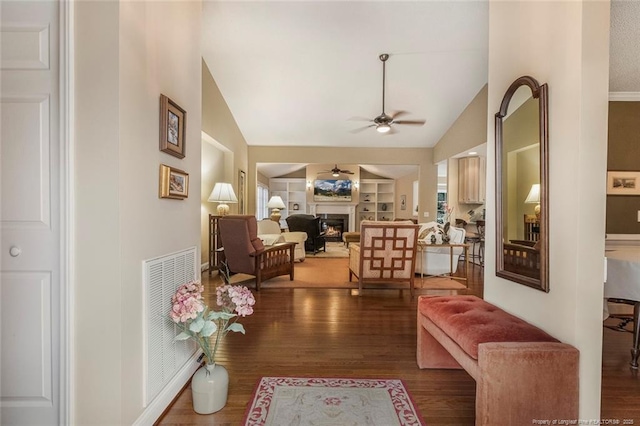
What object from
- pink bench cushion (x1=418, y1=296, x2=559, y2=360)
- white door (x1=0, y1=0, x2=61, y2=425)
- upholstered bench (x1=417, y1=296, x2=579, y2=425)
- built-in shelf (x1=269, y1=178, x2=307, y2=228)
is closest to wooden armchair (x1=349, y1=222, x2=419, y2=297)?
pink bench cushion (x1=418, y1=296, x2=559, y2=360)

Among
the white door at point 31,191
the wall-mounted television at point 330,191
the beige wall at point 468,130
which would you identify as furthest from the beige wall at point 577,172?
the wall-mounted television at point 330,191

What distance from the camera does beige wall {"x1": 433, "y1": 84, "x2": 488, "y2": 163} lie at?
565cm

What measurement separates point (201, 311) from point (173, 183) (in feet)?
2.54

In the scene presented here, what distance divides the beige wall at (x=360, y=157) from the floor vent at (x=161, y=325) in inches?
235

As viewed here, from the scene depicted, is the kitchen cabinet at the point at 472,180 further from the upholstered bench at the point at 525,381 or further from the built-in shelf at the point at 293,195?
the built-in shelf at the point at 293,195

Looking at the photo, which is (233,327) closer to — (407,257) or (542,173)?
(542,173)

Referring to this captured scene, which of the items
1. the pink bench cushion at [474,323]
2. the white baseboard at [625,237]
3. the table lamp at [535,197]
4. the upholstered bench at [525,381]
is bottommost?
the upholstered bench at [525,381]

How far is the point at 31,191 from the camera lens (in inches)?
53.9

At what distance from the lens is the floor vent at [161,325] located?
1.57 metres

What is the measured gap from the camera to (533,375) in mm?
1394

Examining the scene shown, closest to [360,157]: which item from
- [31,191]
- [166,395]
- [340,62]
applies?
[340,62]

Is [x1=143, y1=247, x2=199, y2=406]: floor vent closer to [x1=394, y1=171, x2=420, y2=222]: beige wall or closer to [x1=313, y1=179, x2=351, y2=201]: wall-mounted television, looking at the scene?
[x1=313, y1=179, x2=351, y2=201]: wall-mounted television

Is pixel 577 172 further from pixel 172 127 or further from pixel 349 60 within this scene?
pixel 349 60

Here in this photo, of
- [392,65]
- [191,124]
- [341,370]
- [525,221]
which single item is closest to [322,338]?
[341,370]
